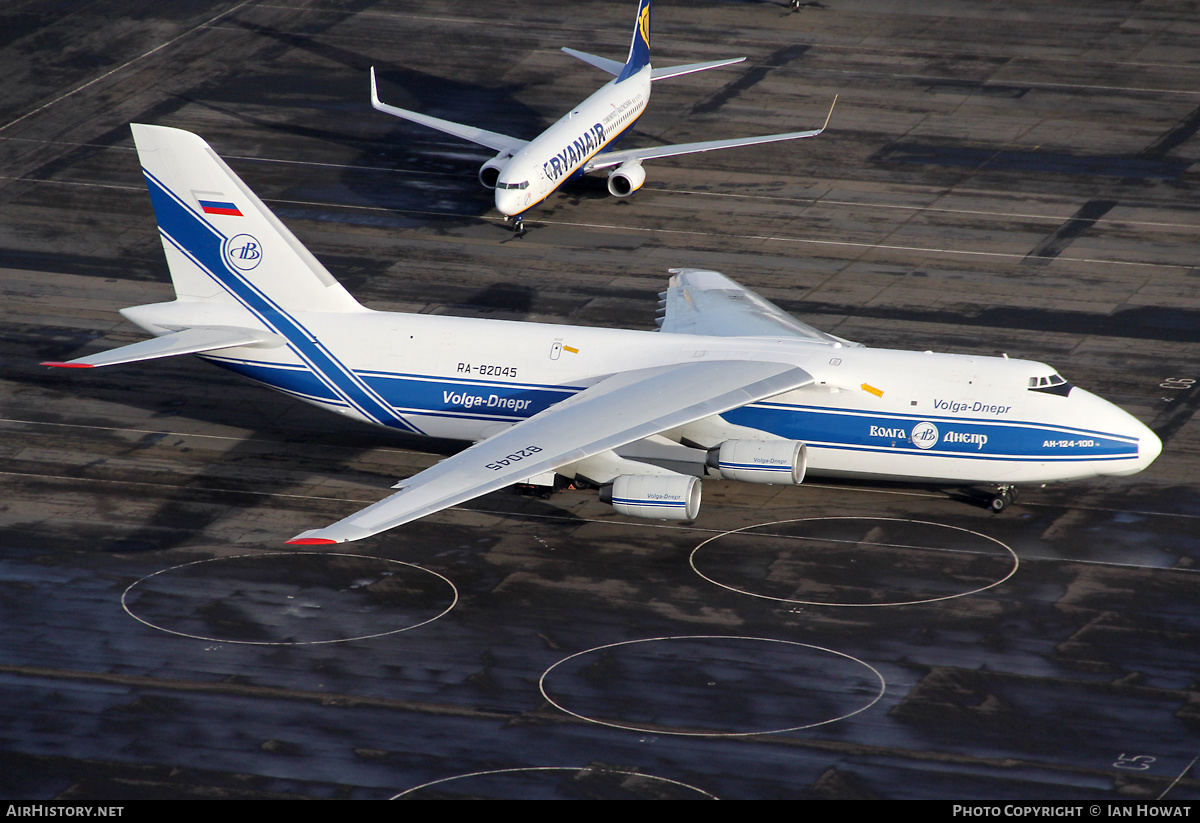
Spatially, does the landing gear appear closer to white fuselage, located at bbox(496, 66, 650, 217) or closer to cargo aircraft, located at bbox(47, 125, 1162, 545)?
cargo aircraft, located at bbox(47, 125, 1162, 545)

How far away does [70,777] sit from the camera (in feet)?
105

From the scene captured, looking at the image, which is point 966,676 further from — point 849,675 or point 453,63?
point 453,63

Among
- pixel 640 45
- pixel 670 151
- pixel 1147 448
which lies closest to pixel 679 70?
pixel 640 45

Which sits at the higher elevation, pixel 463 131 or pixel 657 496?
pixel 463 131

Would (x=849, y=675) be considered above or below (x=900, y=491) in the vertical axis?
below

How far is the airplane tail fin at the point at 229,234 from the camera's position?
1775 inches

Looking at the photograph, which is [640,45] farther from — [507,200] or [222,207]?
[222,207]

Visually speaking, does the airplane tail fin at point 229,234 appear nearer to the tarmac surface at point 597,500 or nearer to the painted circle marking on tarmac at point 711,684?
the tarmac surface at point 597,500

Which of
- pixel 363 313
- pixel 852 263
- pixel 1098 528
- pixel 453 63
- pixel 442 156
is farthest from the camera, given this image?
pixel 453 63

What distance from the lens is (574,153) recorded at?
63.2 metres

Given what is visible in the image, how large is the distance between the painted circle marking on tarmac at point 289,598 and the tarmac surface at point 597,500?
0.14m

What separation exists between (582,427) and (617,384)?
374cm
